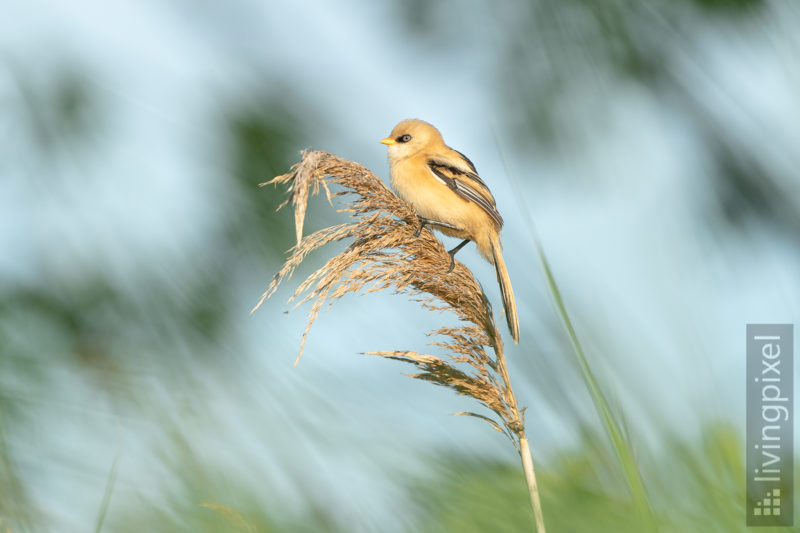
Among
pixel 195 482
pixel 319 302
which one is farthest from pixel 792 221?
pixel 195 482

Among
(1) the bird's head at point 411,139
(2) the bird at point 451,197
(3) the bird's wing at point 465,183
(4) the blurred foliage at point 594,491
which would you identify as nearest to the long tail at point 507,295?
(2) the bird at point 451,197

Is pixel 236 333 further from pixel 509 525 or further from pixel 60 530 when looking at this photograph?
pixel 509 525

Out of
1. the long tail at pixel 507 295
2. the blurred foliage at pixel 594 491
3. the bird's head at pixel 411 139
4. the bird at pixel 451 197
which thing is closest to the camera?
the blurred foliage at pixel 594 491

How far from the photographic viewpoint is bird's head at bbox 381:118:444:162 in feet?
13.4

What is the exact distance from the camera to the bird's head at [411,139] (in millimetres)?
4070

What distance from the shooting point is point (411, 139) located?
13.5 feet

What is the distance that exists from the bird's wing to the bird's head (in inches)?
9.4

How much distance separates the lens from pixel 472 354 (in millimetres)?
2051

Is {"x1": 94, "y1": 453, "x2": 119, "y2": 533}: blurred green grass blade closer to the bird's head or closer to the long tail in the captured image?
the long tail

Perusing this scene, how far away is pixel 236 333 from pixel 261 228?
34 cm

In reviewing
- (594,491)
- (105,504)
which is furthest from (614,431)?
(105,504)

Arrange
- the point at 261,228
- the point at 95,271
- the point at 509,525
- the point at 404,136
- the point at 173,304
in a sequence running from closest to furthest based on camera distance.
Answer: the point at 509,525, the point at 173,304, the point at 95,271, the point at 261,228, the point at 404,136

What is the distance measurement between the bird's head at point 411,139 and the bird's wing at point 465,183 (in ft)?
0.79

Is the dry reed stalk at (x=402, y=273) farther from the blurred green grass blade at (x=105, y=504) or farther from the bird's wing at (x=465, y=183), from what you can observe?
the bird's wing at (x=465, y=183)
